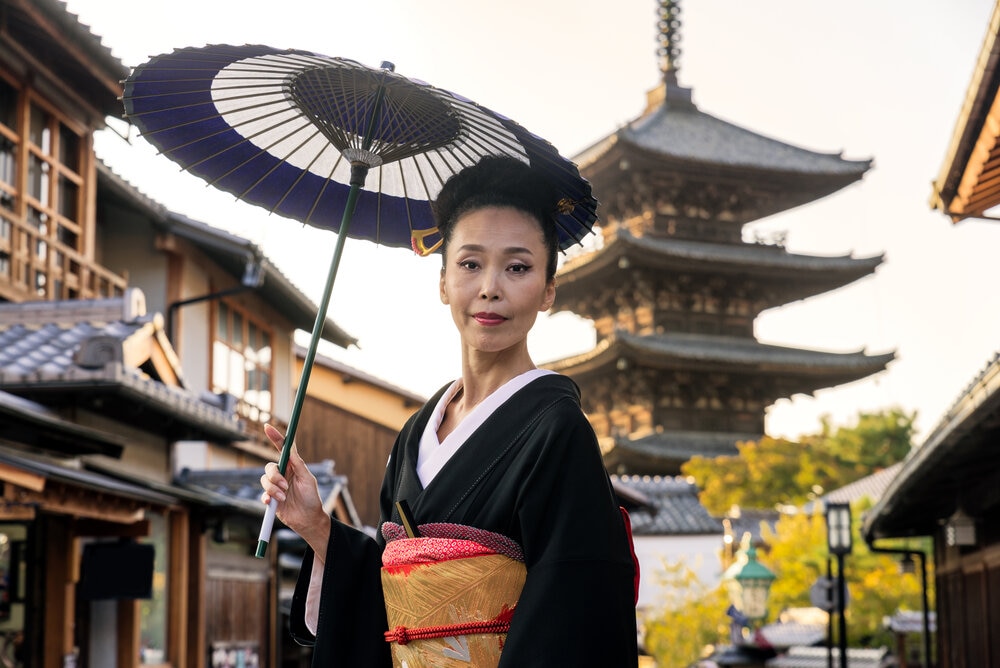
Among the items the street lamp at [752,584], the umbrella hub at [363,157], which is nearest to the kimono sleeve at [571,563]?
the umbrella hub at [363,157]

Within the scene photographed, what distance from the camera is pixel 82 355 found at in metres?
9.94

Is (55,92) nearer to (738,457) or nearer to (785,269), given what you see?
(738,457)

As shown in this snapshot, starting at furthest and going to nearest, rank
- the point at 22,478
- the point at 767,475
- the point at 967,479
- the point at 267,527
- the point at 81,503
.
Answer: the point at 767,475
the point at 967,479
the point at 81,503
the point at 22,478
the point at 267,527

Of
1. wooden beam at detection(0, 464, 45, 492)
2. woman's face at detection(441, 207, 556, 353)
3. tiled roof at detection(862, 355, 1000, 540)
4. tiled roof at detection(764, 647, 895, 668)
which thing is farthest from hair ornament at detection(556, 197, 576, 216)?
tiled roof at detection(764, 647, 895, 668)

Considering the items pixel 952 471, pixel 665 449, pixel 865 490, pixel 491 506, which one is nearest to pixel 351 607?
pixel 491 506

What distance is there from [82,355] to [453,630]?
769cm

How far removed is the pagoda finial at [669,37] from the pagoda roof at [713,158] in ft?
3.70

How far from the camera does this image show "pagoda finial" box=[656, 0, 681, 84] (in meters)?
42.3

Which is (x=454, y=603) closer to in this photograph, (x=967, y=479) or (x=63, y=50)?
(x=967, y=479)

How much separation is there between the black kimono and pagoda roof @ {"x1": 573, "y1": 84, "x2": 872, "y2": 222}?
3268cm

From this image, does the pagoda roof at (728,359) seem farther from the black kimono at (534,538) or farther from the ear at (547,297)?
the black kimono at (534,538)

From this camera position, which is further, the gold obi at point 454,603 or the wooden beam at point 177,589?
the wooden beam at point 177,589

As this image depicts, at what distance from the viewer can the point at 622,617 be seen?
2719mm

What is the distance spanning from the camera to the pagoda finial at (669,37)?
42281 millimetres
